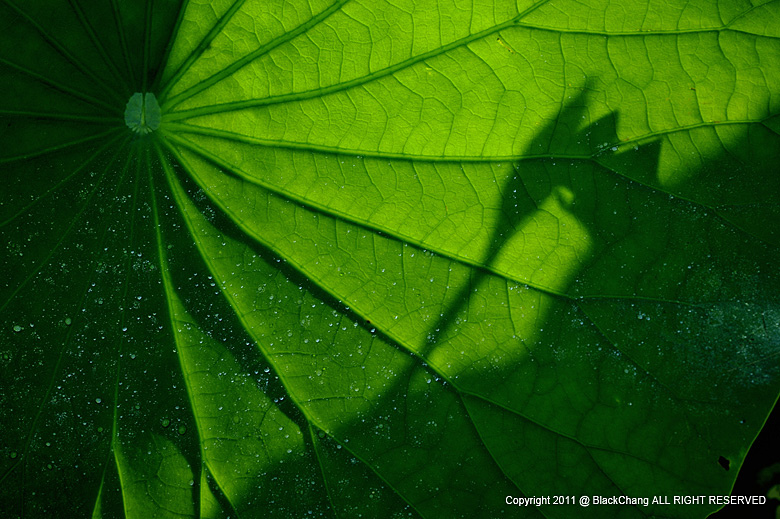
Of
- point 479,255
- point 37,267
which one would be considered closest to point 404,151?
point 479,255

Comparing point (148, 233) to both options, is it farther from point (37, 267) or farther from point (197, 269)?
point (37, 267)

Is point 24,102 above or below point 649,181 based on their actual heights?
above

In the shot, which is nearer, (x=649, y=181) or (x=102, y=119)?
(x=649, y=181)

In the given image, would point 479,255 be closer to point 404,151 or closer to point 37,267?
point 404,151

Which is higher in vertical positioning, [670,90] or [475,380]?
[670,90]

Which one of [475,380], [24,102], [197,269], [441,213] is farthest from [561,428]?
[24,102]

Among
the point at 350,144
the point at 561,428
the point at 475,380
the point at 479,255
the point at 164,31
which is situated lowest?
the point at 561,428
